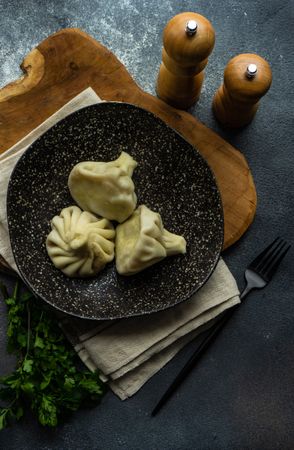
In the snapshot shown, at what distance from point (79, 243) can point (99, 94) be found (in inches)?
22.1

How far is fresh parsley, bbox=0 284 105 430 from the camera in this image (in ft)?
6.56

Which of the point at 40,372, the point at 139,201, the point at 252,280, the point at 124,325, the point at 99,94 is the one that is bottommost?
the point at 40,372

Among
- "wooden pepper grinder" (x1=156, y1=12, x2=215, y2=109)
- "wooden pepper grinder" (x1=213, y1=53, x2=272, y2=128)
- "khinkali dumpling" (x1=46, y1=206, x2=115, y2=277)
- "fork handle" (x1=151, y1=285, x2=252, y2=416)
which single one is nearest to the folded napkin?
"fork handle" (x1=151, y1=285, x2=252, y2=416)

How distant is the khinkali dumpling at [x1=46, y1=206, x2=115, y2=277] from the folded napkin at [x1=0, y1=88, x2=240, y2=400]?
180 mm

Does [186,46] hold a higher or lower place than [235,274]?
higher

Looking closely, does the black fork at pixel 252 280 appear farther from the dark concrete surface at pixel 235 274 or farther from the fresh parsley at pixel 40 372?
the fresh parsley at pixel 40 372

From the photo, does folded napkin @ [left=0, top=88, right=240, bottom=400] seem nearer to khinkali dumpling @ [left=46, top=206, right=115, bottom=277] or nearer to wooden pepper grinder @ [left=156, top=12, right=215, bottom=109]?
khinkali dumpling @ [left=46, top=206, right=115, bottom=277]

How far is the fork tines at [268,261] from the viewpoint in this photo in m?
2.17

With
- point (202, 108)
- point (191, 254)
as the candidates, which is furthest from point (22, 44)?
point (191, 254)

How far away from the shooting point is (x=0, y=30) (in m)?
2.27

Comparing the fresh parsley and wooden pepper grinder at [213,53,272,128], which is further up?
wooden pepper grinder at [213,53,272,128]

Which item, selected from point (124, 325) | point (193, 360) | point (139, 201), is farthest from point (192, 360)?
point (139, 201)

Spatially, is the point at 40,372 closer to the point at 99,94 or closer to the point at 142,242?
the point at 142,242

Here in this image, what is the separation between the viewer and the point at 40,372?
202 cm
